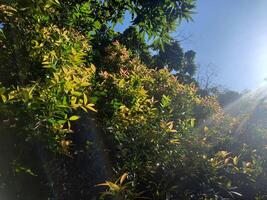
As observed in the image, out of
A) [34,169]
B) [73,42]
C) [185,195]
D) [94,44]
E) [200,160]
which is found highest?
[94,44]

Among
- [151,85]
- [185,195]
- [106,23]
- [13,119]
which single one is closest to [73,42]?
[151,85]

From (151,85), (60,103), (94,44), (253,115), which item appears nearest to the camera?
(60,103)

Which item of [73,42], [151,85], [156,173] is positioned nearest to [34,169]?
[156,173]

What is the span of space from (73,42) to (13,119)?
7.91ft

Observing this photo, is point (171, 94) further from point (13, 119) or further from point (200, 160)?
point (13, 119)

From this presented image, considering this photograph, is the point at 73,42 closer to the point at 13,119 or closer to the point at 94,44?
the point at 13,119

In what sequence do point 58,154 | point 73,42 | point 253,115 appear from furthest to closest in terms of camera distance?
point 253,115
point 73,42
point 58,154

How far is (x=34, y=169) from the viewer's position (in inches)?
147

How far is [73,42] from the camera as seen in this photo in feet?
18.7

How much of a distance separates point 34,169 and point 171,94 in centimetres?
386

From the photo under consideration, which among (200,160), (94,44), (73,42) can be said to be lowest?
(200,160)

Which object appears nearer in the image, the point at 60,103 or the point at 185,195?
the point at 60,103

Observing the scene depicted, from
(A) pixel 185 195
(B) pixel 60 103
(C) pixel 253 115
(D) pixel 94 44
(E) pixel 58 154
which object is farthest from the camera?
(D) pixel 94 44

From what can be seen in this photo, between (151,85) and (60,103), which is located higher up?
(151,85)
